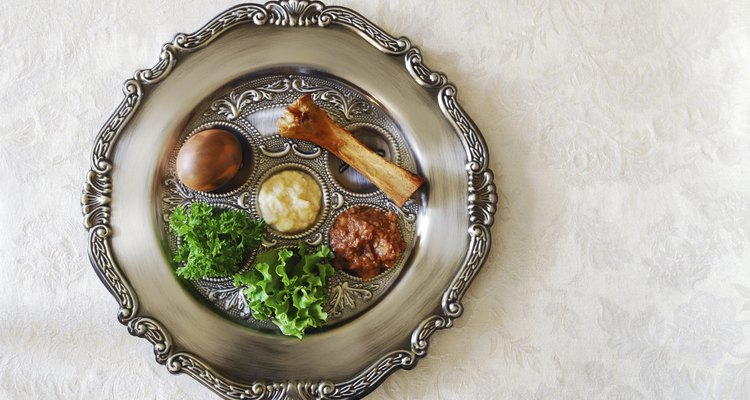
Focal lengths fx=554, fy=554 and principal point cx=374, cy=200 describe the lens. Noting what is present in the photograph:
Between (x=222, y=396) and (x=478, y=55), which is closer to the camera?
(x=222, y=396)

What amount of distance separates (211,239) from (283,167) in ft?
0.93

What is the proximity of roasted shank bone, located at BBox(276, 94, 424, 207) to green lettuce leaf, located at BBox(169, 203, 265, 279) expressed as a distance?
0.27 metres

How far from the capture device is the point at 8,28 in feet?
5.22

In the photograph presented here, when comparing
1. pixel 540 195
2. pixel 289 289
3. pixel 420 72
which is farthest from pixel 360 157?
pixel 540 195

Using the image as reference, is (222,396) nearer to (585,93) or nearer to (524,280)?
(524,280)

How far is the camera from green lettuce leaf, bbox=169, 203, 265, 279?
1417mm

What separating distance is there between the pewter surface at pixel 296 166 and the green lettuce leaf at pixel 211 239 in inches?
2.4

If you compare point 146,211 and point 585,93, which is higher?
point 146,211

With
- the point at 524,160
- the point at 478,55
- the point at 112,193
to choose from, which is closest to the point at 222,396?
the point at 112,193

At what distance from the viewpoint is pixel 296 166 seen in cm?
155

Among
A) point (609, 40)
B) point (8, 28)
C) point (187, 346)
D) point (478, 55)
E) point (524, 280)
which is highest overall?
point (8, 28)

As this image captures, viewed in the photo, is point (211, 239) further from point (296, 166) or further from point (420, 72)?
point (420, 72)

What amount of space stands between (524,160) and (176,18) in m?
1.08

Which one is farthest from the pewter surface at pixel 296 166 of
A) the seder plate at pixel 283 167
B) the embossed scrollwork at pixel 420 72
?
the embossed scrollwork at pixel 420 72
